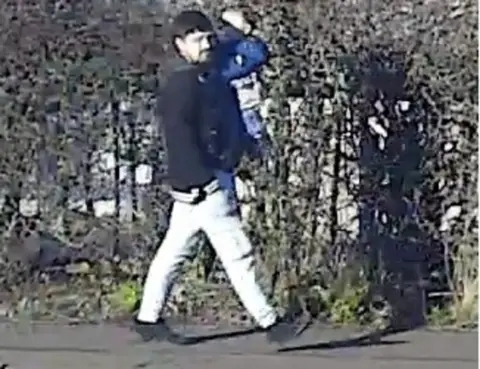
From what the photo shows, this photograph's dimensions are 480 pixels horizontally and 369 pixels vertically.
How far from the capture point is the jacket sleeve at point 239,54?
9258 millimetres

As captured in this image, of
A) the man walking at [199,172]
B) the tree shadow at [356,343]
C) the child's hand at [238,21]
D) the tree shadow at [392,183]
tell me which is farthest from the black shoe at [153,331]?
the child's hand at [238,21]

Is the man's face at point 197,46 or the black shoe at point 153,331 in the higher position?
the man's face at point 197,46

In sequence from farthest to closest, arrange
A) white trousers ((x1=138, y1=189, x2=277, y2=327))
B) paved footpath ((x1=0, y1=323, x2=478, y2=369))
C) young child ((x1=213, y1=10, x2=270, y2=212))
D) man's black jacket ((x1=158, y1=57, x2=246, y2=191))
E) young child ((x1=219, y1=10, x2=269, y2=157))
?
young child ((x1=219, y1=10, x2=269, y2=157)) → young child ((x1=213, y1=10, x2=270, y2=212)) → white trousers ((x1=138, y1=189, x2=277, y2=327)) → man's black jacket ((x1=158, y1=57, x2=246, y2=191)) → paved footpath ((x1=0, y1=323, x2=478, y2=369))

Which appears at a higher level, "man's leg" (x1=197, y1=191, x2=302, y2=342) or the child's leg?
the child's leg

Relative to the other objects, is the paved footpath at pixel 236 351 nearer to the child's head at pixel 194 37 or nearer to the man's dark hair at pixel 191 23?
the child's head at pixel 194 37

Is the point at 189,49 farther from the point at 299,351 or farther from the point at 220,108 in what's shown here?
the point at 299,351

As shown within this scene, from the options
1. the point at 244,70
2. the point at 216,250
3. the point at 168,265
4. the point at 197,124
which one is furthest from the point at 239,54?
the point at 168,265

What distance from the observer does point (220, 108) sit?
9008mm

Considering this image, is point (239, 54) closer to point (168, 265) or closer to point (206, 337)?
point (168, 265)

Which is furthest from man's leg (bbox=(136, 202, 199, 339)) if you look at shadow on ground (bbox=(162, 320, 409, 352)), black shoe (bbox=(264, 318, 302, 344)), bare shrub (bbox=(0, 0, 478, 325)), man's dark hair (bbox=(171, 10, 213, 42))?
man's dark hair (bbox=(171, 10, 213, 42))

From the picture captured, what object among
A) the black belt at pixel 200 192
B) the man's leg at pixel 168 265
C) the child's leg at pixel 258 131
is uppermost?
the child's leg at pixel 258 131

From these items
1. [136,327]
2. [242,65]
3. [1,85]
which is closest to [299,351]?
[136,327]

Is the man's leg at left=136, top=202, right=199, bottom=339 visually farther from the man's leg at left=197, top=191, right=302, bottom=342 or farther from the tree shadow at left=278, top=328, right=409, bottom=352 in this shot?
the tree shadow at left=278, top=328, right=409, bottom=352

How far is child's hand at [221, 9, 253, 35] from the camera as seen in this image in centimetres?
955
